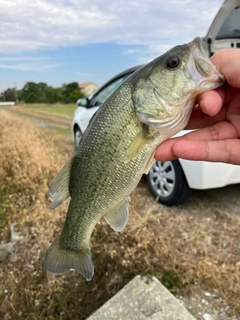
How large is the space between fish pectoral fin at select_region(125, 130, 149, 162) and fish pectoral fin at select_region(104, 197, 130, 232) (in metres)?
0.35

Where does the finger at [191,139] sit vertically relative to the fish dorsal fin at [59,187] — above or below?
above

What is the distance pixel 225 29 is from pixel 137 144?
344 centimetres

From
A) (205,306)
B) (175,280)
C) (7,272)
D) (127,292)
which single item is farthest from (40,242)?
(205,306)

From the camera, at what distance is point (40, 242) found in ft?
12.0

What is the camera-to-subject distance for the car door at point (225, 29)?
4.37 m

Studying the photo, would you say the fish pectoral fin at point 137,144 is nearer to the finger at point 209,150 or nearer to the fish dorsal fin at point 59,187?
the finger at point 209,150

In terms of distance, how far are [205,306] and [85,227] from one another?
4.76 ft

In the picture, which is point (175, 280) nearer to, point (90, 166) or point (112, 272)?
point (112, 272)

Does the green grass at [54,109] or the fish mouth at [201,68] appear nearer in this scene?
the fish mouth at [201,68]

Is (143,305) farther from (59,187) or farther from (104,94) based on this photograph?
(104,94)

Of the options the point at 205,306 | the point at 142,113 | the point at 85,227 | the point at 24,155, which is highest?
the point at 142,113

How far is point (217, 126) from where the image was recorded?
2.14m

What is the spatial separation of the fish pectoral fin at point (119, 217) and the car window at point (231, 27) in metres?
3.29

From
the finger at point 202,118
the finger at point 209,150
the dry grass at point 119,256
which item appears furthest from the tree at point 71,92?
the finger at point 209,150
